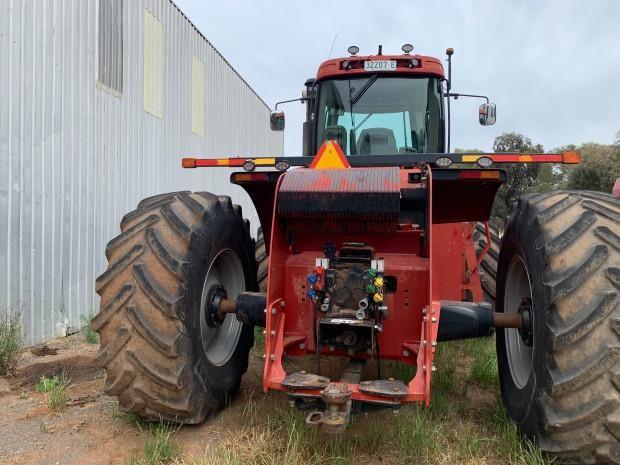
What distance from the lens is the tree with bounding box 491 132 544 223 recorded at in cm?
2503

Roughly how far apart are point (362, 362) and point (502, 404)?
0.94m

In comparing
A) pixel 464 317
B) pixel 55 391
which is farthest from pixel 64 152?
pixel 464 317

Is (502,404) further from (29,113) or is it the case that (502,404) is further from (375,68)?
(29,113)

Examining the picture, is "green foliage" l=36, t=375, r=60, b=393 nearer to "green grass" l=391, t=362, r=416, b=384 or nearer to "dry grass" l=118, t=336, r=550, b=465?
"dry grass" l=118, t=336, r=550, b=465

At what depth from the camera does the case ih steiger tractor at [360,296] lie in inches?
99.7

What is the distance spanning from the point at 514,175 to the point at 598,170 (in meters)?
9.89

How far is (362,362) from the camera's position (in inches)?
135

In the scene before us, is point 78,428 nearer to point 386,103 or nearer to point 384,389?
point 384,389

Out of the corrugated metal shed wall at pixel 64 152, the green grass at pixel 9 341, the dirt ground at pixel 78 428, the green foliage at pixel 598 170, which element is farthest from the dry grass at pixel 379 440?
the green foliage at pixel 598 170

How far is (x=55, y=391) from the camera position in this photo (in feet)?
12.0

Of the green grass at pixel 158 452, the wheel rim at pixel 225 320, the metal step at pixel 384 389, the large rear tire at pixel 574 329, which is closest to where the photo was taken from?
the large rear tire at pixel 574 329

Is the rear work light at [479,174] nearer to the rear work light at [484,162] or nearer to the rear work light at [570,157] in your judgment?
the rear work light at [484,162]

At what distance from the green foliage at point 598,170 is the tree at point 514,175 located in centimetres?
330

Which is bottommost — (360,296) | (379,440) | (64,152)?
(379,440)
